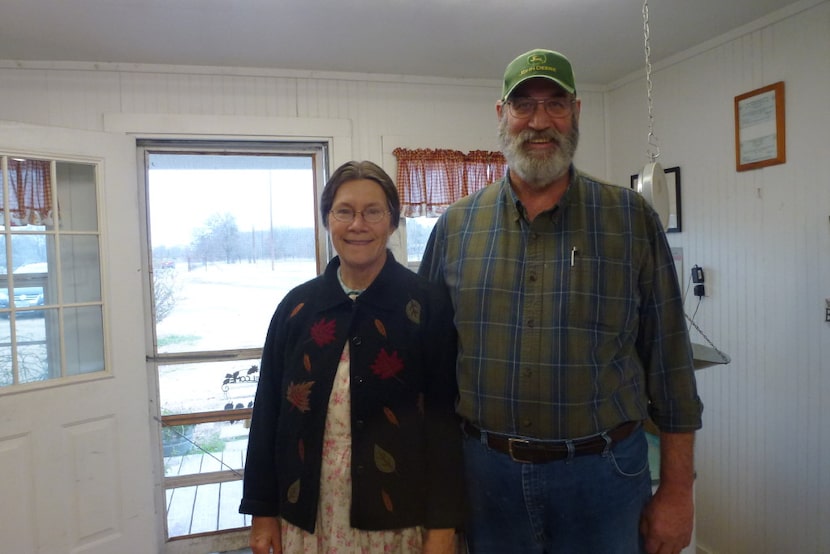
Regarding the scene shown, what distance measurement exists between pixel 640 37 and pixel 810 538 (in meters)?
2.14

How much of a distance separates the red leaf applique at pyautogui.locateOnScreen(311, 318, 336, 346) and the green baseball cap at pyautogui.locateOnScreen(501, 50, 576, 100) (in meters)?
0.65

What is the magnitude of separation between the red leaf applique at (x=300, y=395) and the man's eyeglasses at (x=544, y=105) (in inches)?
29.3

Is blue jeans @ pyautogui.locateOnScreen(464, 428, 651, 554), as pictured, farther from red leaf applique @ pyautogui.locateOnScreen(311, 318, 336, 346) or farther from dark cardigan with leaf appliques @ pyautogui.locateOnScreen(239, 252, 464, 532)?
red leaf applique @ pyautogui.locateOnScreen(311, 318, 336, 346)

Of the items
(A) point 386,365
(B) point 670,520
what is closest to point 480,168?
(A) point 386,365

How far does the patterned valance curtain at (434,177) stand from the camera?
9.30 ft

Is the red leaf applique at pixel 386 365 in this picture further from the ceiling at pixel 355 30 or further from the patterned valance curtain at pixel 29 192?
the patterned valance curtain at pixel 29 192

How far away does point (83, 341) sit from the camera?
94.0 inches

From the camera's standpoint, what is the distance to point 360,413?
109cm

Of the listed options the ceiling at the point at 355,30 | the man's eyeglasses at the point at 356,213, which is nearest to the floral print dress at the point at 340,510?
the man's eyeglasses at the point at 356,213

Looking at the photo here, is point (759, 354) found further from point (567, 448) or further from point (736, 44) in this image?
point (567, 448)

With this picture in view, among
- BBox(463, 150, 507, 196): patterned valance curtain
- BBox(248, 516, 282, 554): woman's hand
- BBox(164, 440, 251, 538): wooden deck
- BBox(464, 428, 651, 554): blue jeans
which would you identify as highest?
BBox(463, 150, 507, 196): patterned valance curtain

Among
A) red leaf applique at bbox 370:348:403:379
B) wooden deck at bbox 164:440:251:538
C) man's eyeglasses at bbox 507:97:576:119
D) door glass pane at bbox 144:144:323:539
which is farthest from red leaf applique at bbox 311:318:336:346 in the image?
wooden deck at bbox 164:440:251:538

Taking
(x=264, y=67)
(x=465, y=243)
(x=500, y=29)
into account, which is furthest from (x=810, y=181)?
(x=264, y=67)

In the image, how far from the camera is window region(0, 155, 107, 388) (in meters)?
2.19
